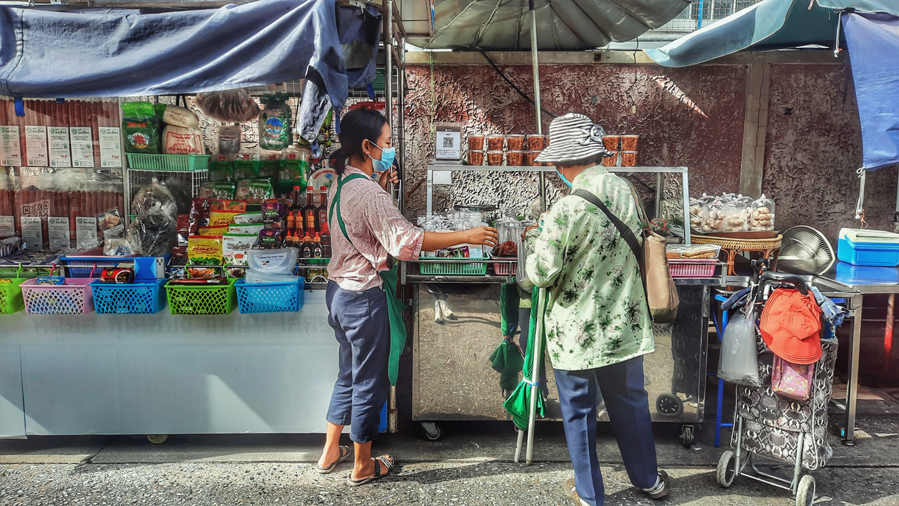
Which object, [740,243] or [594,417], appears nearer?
[594,417]

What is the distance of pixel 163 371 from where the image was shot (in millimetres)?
3486

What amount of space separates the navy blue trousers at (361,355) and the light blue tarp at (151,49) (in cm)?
99

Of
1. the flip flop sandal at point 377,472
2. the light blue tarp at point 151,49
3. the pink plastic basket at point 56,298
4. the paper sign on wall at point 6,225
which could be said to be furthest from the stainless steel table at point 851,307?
the paper sign on wall at point 6,225

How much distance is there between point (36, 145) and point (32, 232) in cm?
58

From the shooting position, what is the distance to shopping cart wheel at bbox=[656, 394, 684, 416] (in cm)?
365

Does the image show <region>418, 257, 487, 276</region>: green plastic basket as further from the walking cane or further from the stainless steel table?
the stainless steel table

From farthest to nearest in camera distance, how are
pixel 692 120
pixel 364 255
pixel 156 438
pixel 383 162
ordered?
pixel 692 120 → pixel 156 438 → pixel 383 162 → pixel 364 255

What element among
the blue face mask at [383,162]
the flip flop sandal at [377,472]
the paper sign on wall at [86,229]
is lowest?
the flip flop sandal at [377,472]

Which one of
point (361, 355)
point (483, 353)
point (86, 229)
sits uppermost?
point (86, 229)

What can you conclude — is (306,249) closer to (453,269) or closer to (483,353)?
(453,269)

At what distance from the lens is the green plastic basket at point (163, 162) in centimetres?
364

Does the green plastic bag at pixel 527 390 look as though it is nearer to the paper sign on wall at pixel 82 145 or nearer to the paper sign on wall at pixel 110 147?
the paper sign on wall at pixel 110 147

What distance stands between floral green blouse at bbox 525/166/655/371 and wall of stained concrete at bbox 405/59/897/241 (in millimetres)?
2355

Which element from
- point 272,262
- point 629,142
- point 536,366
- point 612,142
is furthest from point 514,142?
point 272,262
